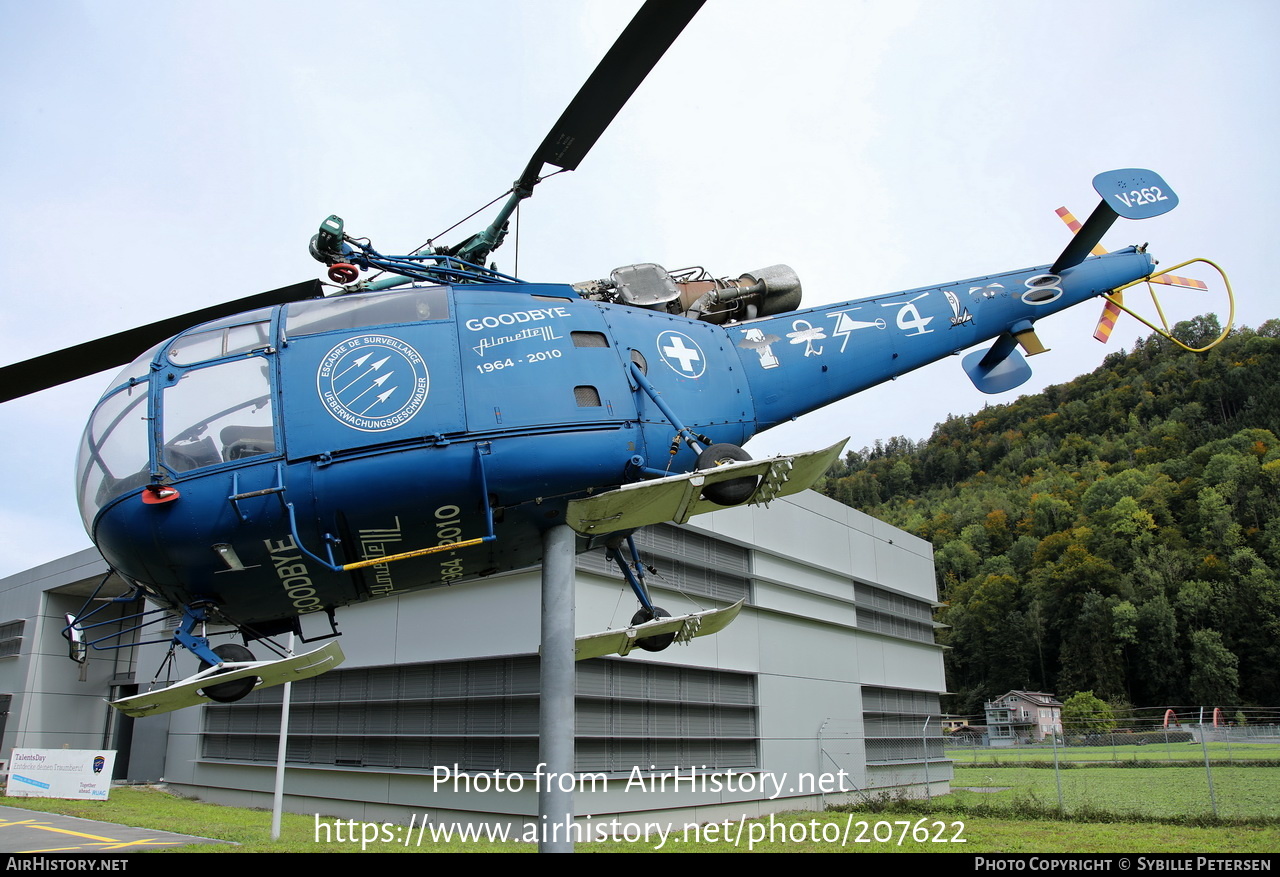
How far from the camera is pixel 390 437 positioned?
19.4 ft

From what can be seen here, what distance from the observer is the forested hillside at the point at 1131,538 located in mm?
74375

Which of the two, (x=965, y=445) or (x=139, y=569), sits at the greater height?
(x=965, y=445)

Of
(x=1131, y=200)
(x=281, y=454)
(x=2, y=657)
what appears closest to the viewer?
(x=281, y=454)

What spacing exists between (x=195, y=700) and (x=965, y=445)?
147 m

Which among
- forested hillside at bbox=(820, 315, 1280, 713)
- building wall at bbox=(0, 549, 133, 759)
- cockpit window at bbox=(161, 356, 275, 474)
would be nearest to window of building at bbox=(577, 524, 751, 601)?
cockpit window at bbox=(161, 356, 275, 474)

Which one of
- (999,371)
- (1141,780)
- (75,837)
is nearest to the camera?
(999,371)

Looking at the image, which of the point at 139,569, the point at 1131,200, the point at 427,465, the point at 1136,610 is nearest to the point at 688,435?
the point at 427,465

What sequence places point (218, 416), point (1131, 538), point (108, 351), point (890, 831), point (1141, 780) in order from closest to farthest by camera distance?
point (218, 416) < point (108, 351) < point (890, 831) < point (1141, 780) < point (1131, 538)

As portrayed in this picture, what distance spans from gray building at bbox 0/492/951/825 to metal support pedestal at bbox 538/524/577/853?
8.85m

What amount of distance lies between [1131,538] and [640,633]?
95323 mm

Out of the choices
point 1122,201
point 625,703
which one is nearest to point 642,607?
point 1122,201

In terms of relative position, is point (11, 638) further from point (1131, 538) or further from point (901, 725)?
point (1131, 538)
